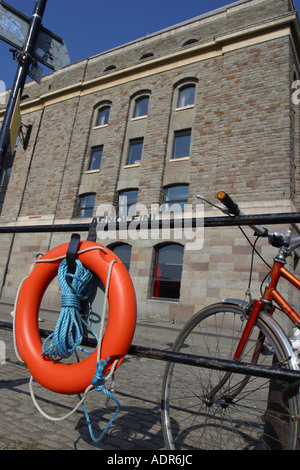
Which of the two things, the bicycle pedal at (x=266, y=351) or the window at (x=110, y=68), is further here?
the window at (x=110, y=68)

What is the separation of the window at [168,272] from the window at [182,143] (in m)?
4.32

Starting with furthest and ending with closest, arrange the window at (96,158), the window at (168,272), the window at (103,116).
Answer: the window at (103,116) → the window at (96,158) → the window at (168,272)

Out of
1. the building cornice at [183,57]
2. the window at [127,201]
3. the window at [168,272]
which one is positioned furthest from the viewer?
the window at [127,201]

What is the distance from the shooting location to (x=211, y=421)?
2.24m

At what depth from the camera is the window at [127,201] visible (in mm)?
14828

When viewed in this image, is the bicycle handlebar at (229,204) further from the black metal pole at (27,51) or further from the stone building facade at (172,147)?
the stone building facade at (172,147)

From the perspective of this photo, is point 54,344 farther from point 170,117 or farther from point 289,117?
point 170,117

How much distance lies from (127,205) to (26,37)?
1125 centimetres

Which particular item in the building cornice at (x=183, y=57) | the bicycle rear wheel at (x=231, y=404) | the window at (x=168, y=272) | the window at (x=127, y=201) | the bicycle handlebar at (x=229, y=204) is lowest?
the bicycle rear wheel at (x=231, y=404)

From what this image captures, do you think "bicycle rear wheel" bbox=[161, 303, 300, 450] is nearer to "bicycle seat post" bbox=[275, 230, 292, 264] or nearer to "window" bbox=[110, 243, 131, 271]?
"bicycle seat post" bbox=[275, 230, 292, 264]

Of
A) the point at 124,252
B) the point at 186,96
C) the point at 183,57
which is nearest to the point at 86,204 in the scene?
the point at 124,252

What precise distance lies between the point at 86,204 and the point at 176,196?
519 centimetres

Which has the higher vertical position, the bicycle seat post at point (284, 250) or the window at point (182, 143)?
the window at point (182, 143)

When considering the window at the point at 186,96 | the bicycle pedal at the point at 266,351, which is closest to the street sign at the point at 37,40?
the bicycle pedal at the point at 266,351
